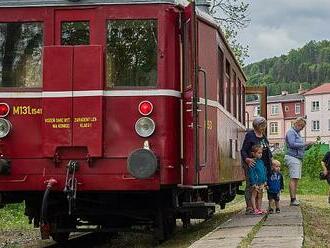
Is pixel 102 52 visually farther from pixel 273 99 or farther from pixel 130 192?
pixel 273 99

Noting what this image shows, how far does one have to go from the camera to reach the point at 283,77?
169 meters

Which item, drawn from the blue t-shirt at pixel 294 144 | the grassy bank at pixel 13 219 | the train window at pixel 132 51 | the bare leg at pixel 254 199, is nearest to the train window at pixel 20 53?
the train window at pixel 132 51

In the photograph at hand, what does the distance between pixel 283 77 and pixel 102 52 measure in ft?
534

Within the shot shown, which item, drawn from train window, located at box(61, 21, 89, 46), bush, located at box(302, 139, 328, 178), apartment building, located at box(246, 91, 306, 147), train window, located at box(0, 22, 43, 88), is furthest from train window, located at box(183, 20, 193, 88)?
apartment building, located at box(246, 91, 306, 147)

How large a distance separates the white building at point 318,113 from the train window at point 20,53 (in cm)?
9378

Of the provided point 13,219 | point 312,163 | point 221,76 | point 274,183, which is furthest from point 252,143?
point 312,163

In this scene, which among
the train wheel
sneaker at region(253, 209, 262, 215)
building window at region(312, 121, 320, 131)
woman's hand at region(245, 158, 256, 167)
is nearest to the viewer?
the train wheel

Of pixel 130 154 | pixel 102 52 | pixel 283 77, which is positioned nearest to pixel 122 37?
pixel 102 52

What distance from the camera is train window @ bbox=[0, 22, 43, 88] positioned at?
904 centimetres

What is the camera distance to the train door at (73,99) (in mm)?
8703

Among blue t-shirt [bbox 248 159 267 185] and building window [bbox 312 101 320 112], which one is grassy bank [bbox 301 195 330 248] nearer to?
blue t-shirt [bbox 248 159 267 185]

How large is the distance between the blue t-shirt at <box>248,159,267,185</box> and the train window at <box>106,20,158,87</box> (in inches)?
107

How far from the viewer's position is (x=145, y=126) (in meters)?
8.75

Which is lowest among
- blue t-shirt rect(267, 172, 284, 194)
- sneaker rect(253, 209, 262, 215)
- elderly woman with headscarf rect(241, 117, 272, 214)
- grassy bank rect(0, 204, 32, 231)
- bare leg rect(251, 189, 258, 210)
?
grassy bank rect(0, 204, 32, 231)
